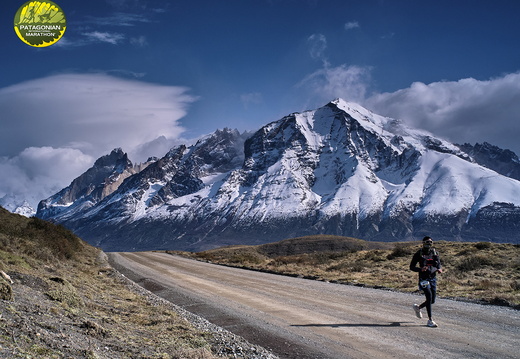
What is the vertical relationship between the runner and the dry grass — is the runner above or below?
above

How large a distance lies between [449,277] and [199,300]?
14063mm

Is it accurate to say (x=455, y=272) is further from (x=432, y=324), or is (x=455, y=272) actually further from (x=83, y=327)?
(x=83, y=327)

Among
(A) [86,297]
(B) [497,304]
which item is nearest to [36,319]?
(A) [86,297]

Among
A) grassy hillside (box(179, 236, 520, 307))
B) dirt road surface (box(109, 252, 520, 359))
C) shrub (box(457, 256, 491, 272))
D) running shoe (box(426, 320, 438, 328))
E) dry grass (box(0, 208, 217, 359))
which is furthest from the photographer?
shrub (box(457, 256, 491, 272))

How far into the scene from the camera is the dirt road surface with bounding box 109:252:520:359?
892cm

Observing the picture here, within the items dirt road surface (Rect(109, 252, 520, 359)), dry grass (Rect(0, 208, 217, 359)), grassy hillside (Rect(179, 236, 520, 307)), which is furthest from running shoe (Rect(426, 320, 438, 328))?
dry grass (Rect(0, 208, 217, 359))

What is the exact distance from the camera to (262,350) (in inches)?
363

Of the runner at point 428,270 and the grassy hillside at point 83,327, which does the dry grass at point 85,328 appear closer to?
the grassy hillside at point 83,327

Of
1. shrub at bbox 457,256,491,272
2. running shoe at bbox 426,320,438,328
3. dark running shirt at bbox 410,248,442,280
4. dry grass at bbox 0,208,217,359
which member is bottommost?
dry grass at bbox 0,208,217,359

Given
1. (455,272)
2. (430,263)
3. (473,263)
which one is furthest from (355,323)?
(473,263)

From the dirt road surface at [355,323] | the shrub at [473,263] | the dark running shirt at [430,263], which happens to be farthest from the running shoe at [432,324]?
the shrub at [473,263]

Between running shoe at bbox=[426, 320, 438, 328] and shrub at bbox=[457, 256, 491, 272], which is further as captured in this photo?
shrub at bbox=[457, 256, 491, 272]

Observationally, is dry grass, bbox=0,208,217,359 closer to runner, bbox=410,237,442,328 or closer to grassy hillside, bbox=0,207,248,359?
grassy hillside, bbox=0,207,248,359

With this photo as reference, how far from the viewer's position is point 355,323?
38.3ft
